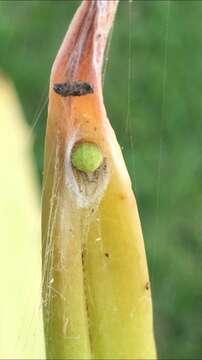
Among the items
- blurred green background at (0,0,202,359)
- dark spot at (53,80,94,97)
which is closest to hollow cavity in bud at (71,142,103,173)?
dark spot at (53,80,94,97)

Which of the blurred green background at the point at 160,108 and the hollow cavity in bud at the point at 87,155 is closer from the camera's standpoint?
the hollow cavity in bud at the point at 87,155

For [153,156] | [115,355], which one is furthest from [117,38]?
[115,355]

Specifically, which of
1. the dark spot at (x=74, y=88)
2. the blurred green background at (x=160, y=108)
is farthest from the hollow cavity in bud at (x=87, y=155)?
the blurred green background at (x=160, y=108)

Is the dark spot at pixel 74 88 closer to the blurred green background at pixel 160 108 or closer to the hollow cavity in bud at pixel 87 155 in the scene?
the hollow cavity in bud at pixel 87 155

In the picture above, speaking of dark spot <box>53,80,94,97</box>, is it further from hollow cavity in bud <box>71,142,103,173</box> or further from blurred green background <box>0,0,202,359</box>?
blurred green background <box>0,0,202,359</box>

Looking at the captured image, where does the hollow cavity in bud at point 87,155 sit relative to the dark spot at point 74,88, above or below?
below

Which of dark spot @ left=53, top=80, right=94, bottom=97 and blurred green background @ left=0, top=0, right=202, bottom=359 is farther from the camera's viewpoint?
blurred green background @ left=0, top=0, right=202, bottom=359

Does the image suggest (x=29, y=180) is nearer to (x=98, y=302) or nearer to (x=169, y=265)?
(x=98, y=302)
